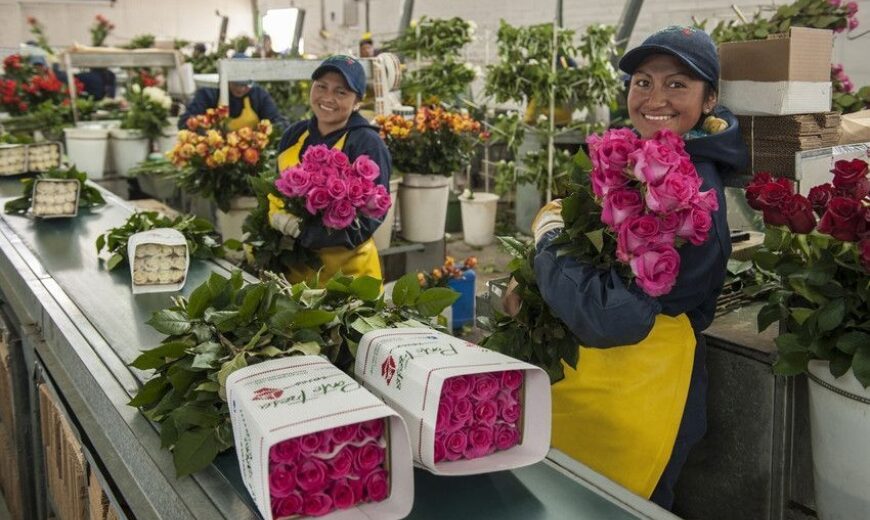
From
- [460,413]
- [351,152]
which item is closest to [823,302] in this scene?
[460,413]

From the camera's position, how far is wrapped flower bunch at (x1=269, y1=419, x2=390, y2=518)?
1082mm

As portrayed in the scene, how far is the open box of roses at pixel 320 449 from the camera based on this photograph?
1063mm

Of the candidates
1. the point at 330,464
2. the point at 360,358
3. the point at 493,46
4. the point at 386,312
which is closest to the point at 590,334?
the point at 386,312

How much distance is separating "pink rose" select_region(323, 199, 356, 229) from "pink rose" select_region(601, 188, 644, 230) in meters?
1.38

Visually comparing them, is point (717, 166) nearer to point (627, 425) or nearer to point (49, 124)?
point (627, 425)

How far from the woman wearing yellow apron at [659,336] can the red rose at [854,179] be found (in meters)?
0.23

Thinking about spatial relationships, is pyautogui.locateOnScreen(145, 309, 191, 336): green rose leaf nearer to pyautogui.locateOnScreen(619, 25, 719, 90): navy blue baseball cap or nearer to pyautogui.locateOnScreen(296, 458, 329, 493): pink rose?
pyautogui.locateOnScreen(296, 458, 329, 493): pink rose

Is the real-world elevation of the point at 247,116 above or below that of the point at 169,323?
above

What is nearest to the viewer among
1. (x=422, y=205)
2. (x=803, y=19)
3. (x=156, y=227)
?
(x=156, y=227)

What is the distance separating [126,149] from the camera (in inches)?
210

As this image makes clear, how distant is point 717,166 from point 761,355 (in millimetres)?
522

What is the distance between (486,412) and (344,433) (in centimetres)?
24

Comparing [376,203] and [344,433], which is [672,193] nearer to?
[344,433]

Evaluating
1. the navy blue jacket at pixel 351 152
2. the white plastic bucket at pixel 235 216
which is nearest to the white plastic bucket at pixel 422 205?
the white plastic bucket at pixel 235 216
